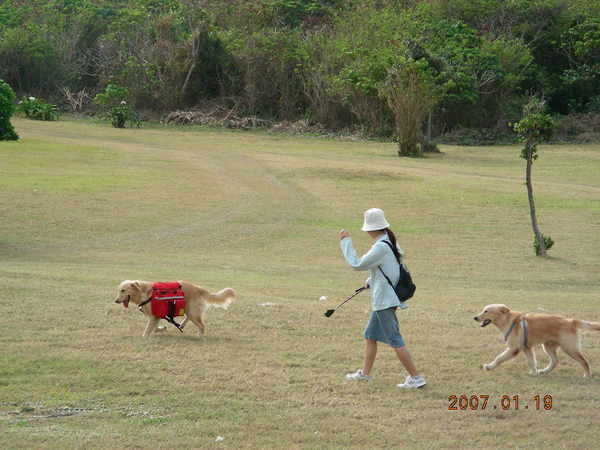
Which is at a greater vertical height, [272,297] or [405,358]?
[405,358]

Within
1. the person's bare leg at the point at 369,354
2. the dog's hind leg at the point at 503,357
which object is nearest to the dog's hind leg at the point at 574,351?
the dog's hind leg at the point at 503,357

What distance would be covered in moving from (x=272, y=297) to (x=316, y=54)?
3956 cm

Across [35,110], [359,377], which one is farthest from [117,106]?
[359,377]

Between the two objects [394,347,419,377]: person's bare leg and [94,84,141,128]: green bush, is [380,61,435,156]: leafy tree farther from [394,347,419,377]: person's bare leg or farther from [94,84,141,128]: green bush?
[394,347,419,377]: person's bare leg

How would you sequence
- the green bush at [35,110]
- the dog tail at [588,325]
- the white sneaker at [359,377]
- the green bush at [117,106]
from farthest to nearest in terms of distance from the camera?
the green bush at [35,110], the green bush at [117,106], the white sneaker at [359,377], the dog tail at [588,325]

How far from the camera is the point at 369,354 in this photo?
7.18 metres

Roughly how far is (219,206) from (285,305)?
42.3 feet

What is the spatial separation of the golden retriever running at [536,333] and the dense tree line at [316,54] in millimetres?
30300

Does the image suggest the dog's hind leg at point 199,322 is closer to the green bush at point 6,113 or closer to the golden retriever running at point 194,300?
the golden retriever running at point 194,300

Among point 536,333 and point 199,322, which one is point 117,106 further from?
point 536,333

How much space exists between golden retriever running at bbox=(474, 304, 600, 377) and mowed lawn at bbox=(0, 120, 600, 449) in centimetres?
19

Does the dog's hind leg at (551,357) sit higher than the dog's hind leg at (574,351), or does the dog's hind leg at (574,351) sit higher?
the dog's hind leg at (574,351)

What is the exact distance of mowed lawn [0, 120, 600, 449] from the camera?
6.29m

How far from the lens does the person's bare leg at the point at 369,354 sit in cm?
714
